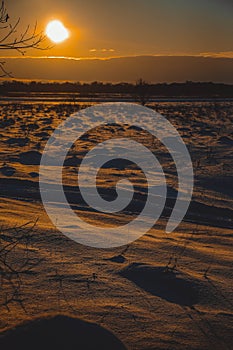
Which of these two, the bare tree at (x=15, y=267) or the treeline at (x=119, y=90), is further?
the treeline at (x=119, y=90)

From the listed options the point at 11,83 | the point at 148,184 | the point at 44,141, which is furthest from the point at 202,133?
the point at 11,83

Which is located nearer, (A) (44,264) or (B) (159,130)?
(A) (44,264)

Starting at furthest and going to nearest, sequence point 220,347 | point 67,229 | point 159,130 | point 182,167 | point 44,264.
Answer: point 159,130
point 182,167
point 67,229
point 44,264
point 220,347

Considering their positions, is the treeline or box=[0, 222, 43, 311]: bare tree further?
the treeline

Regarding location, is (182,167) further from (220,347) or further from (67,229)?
(220,347)

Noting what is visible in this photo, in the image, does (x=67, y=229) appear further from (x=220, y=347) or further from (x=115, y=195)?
(x=220, y=347)

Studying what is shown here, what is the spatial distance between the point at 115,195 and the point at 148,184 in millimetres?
840

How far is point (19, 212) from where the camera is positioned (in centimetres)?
554

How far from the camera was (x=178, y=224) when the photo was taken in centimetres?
544

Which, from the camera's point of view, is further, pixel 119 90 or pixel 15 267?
pixel 119 90

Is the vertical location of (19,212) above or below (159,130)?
below

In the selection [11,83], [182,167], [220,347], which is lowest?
[220,347]

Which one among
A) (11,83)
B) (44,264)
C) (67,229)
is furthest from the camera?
(11,83)

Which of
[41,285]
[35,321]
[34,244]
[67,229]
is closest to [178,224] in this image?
[67,229]
